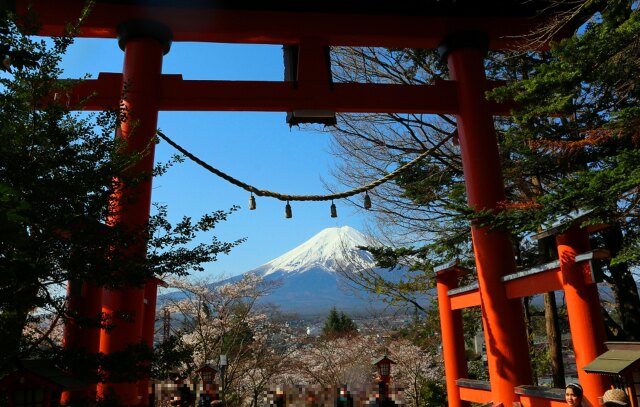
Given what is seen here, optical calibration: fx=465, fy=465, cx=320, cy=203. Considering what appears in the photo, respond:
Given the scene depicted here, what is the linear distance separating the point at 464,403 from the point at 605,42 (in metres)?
4.65

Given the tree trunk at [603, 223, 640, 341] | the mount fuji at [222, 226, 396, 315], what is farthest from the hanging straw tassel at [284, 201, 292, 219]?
the mount fuji at [222, 226, 396, 315]

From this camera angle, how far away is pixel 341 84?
602 centimetres

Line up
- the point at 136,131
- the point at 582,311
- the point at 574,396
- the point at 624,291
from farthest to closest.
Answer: the point at 624,291 < the point at 136,131 < the point at 582,311 < the point at 574,396

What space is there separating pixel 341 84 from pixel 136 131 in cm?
258

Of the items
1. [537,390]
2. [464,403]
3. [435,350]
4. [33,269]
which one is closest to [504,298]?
[537,390]

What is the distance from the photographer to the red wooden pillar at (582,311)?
400cm

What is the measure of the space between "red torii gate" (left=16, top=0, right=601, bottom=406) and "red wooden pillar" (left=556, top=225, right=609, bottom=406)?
118 centimetres

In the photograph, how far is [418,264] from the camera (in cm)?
911

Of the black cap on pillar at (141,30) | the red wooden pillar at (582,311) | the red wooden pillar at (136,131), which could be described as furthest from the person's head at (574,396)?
the black cap on pillar at (141,30)

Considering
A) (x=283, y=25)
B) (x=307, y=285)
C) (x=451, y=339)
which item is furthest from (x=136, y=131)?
(x=307, y=285)

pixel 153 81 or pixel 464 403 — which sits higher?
pixel 153 81

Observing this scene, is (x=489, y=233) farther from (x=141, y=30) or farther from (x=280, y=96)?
(x=141, y=30)

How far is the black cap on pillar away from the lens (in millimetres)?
5652

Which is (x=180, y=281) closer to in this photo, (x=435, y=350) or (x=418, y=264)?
(x=435, y=350)
